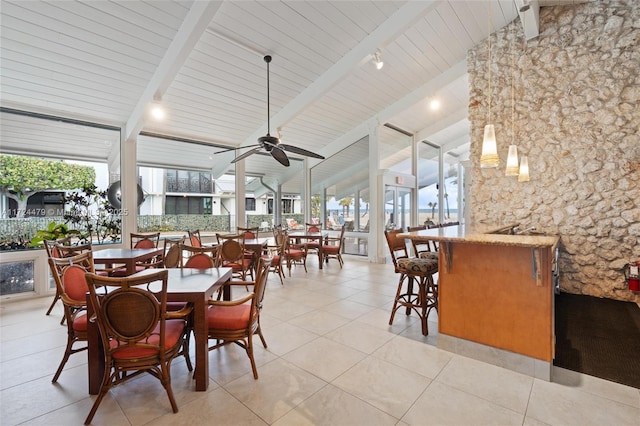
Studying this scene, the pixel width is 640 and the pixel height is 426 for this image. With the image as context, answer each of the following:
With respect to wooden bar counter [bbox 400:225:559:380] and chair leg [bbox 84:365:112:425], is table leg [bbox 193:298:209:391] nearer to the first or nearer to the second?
chair leg [bbox 84:365:112:425]

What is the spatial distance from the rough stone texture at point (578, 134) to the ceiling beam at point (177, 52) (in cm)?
476

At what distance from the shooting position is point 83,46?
12.1 feet

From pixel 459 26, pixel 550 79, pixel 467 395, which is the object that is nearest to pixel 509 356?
pixel 467 395

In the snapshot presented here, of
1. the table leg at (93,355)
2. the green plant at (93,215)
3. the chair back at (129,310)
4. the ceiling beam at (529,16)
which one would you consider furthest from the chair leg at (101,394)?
the ceiling beam at (529,16)

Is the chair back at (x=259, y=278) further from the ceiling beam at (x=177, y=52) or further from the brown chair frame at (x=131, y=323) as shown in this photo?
the ceiling beam at (x=177, y=52)

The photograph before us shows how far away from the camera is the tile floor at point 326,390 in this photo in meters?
1.95

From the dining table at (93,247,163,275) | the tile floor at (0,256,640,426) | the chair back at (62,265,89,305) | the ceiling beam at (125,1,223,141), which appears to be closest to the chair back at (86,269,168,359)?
the tile floor at (0,256,640,426)

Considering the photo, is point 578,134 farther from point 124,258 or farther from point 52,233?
point 52,233

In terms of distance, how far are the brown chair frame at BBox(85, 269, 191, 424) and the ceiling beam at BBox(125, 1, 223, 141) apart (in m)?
3.05

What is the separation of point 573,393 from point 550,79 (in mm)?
4639

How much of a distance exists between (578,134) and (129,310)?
236 inches

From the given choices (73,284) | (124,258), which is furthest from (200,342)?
(124,258)

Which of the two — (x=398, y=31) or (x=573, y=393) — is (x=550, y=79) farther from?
(x=573, y=393)

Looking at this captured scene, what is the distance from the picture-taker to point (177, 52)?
383 centimetres
